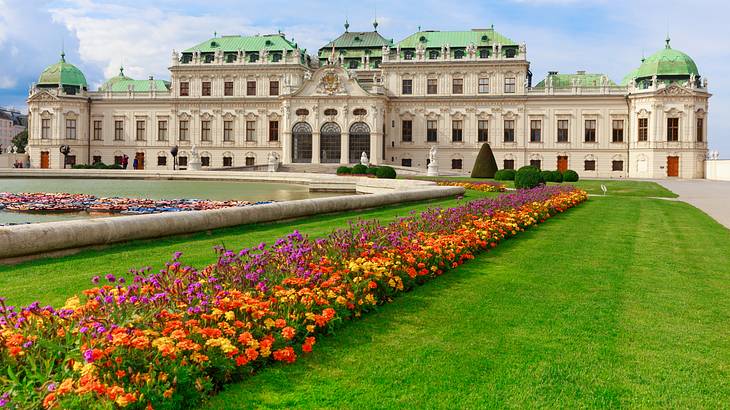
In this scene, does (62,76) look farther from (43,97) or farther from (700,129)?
(700,129)

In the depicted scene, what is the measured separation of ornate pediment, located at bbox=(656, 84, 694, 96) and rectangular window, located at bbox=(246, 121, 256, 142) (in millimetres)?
39702

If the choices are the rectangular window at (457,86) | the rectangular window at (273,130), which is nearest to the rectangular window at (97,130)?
the rectangular window at (273,130)

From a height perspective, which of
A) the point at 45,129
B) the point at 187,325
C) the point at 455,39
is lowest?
the point at 187,325

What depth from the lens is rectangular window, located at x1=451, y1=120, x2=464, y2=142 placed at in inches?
2650

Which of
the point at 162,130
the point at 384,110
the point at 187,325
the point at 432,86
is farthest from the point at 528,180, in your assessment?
the point at 162,130

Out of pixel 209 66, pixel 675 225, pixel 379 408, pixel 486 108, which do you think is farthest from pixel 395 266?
pixel 209 66

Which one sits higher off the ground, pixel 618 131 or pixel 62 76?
pixel 62 76

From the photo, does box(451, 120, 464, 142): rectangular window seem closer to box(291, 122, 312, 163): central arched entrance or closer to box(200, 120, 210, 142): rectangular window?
box(291, 122, 312, 163): central arched entrance

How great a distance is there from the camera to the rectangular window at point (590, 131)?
65.4 meters

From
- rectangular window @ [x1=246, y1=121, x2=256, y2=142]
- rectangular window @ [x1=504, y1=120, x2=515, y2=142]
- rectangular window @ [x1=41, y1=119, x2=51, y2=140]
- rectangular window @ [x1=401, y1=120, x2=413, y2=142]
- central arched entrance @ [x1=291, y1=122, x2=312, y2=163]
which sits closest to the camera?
rectangular window @ [x1=504, y1=120, x2=515, y2=142]

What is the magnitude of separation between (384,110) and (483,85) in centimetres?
1012

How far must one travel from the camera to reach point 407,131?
6856 cm

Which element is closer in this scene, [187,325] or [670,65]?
[187,325]

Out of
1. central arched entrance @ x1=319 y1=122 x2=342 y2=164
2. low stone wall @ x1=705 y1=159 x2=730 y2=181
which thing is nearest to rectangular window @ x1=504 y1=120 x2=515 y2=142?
central arched entrance @ x1=319 y1=122 x2=342 y2=164
